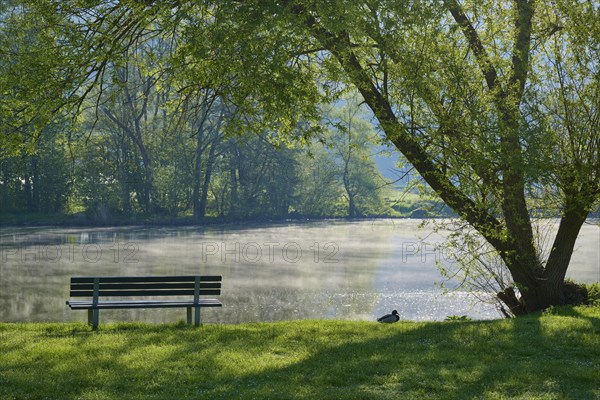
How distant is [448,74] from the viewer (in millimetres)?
13078

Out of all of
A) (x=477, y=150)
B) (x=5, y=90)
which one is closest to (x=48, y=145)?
(x=5, y=90)

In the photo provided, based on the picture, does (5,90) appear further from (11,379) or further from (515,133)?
(515,133)

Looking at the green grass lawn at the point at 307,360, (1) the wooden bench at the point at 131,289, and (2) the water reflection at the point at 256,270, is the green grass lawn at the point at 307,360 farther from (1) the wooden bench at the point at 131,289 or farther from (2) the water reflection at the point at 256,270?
(2) the water reflection at the point at 256,270

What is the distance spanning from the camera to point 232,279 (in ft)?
73.8

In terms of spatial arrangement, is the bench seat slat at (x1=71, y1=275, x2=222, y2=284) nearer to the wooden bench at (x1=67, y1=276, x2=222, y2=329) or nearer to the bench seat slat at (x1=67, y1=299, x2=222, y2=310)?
the wooden bench at (x1=67, y1=276, x2=222, y2=329)

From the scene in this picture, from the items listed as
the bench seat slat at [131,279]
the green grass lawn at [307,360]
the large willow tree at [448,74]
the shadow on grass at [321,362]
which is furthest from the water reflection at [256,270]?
the shadow on grass at [321,362]

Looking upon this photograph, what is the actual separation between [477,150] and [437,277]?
1221 cm

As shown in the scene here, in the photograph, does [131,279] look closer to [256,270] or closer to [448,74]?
[448,74]

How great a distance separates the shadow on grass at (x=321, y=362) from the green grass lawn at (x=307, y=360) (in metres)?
0.01

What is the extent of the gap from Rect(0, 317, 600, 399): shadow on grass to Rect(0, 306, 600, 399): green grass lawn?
13 millimetres

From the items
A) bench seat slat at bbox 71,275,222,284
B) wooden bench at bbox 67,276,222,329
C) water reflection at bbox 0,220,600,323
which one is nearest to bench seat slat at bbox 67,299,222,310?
wooden bench at bbox 67,276,222,329

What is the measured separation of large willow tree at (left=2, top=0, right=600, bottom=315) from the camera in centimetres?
1267

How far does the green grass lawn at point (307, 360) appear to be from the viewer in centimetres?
785

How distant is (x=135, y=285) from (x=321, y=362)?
4.27 m
